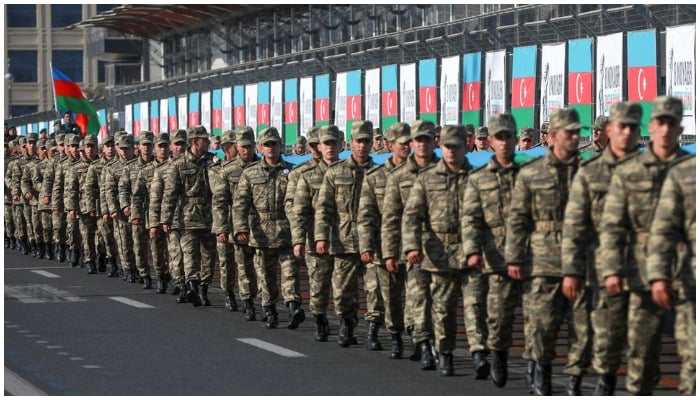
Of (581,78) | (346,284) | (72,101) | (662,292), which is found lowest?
(346,284)

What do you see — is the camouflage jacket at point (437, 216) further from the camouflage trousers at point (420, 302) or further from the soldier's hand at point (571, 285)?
the soldier's hand at point (571, 285)

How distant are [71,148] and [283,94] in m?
11.8

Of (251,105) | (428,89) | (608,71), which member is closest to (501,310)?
(608,71)

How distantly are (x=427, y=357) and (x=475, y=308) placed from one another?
2.87 ft

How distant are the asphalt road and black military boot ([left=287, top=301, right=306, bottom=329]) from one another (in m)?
0.12

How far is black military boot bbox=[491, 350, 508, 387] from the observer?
1291cm

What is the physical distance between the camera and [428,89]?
3116 centimetres

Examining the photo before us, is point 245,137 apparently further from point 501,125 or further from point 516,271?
point 516,271

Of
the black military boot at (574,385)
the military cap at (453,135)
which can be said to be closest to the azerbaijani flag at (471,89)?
the military cap at (453,135)

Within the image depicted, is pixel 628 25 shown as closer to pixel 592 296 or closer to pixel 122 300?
pixel 122 300

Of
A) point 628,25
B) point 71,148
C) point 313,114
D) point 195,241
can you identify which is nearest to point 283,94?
point 313,114

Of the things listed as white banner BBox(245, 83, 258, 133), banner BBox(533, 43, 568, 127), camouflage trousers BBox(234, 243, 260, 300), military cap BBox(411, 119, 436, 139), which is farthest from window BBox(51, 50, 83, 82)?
military cap BBox(411, 119, 436, 139)

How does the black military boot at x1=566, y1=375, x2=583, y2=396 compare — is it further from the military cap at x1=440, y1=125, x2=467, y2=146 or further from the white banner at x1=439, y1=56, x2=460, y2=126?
the white banner at x1=439, y1=56, x2=460, y2=126

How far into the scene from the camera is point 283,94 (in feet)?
129
